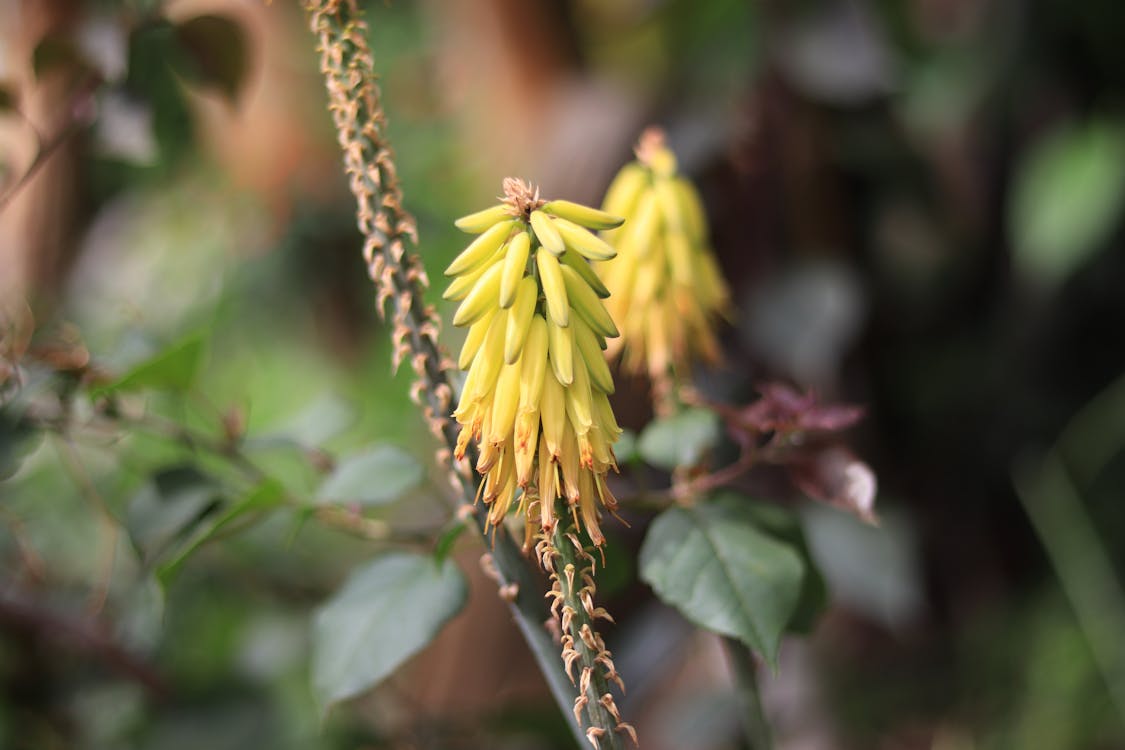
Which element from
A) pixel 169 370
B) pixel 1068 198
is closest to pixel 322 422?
pixel 169 370

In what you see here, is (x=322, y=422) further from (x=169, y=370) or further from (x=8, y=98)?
(x=8, y=98)

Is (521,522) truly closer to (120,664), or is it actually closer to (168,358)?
(168,358)

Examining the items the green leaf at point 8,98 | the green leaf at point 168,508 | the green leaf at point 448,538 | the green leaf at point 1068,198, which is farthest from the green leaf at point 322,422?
the green leaf at point 1068,198

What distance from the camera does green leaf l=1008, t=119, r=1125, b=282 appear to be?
114 cm

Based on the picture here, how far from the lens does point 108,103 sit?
2.28ft

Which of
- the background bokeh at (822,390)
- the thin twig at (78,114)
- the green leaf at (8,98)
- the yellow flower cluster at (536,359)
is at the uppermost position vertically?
the green leaf at (8,98)

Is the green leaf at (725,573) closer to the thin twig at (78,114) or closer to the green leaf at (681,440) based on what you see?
the green leaf at (681,440)

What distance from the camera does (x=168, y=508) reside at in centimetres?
56

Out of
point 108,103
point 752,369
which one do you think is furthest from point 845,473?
point 752,369

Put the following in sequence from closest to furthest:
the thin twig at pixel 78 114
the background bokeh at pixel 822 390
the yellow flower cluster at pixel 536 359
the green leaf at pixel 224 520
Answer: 1. the yellow flower cluster at pixel 536 359
2. the green leaf at pixel 224 520
3. the thin twig at pixel 78 114
4. the background bokeh at pixel 822 390

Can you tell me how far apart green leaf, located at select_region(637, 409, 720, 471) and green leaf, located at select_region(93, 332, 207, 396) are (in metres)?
0.27

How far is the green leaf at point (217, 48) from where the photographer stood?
Result: 68 cm

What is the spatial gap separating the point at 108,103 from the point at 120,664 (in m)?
0.45

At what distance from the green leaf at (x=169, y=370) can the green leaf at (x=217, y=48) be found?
232 millimetres
